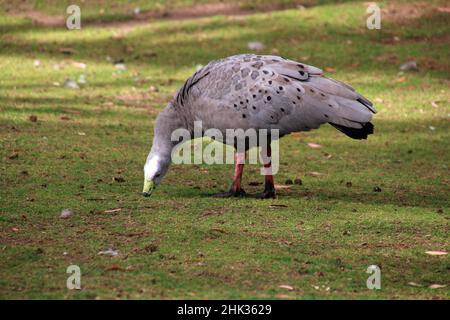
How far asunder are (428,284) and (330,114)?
2.31m

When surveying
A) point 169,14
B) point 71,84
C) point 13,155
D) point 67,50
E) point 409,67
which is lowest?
point 13,155

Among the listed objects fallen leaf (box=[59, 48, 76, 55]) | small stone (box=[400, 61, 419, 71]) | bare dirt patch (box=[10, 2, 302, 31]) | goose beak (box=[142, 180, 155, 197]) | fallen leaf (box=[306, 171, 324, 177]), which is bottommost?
fallen leaf (box=[306, 171, 324, 177])

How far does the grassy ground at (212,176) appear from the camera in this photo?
616 centimetres

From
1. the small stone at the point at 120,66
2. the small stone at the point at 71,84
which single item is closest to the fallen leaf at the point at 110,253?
the small stone at the point at 71,84

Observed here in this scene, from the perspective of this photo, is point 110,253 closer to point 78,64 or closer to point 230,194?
point 230,194

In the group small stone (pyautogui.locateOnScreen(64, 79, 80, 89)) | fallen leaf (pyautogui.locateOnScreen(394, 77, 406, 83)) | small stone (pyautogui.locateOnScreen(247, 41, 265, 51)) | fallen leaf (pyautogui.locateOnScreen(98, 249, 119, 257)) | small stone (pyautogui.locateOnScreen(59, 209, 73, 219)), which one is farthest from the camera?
small stone (pyautogui.locateOnScreen(247, 41, 265, 51))

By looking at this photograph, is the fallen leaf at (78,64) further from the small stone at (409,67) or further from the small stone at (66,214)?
the small stone at (66,214)

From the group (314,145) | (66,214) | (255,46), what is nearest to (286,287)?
(66,214)

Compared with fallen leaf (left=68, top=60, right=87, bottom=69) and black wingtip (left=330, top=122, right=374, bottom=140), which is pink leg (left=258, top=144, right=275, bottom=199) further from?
fallen leaf (left=68, top=60, right=87, bottom=69)

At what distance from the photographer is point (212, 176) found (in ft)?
31.2

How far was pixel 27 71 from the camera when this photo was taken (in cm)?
1409

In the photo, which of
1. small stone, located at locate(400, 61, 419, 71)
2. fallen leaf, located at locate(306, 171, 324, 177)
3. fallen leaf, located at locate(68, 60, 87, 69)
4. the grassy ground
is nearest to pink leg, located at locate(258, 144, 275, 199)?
the grassy ground

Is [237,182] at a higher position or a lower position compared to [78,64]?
lower

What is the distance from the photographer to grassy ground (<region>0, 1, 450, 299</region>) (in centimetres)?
616
